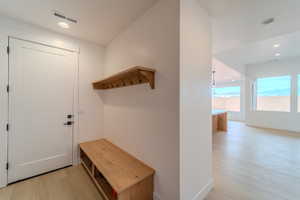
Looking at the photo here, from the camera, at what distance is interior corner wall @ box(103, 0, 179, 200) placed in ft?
4.62

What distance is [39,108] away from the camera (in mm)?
2225

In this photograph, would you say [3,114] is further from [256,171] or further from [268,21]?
[268,21]

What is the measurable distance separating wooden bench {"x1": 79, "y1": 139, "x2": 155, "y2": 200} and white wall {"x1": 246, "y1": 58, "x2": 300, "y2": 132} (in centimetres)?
681

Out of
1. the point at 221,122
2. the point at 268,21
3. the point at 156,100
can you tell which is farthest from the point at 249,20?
the point at 221,122

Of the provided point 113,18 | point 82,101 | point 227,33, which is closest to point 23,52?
point 82,101

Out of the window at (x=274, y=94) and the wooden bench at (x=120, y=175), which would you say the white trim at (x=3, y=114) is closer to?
the wooden bench at (x=120, y=175)

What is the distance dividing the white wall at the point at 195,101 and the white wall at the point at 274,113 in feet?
19.2

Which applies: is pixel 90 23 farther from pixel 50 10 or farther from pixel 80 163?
pixel 80 163

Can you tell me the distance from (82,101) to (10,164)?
147 cm

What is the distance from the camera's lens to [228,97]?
30.0 ft

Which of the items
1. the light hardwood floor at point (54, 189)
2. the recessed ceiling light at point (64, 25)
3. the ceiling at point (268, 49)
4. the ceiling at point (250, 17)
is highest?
the ceiling at point (268, 49)

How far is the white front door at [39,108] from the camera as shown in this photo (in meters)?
2.02

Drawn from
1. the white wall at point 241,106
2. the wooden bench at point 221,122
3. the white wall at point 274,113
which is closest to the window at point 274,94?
the white wall at point 274,113

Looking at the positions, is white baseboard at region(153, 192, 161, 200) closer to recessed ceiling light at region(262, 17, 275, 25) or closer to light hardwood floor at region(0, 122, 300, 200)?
light hardwood floor at region(0, 122, 300, 200)
